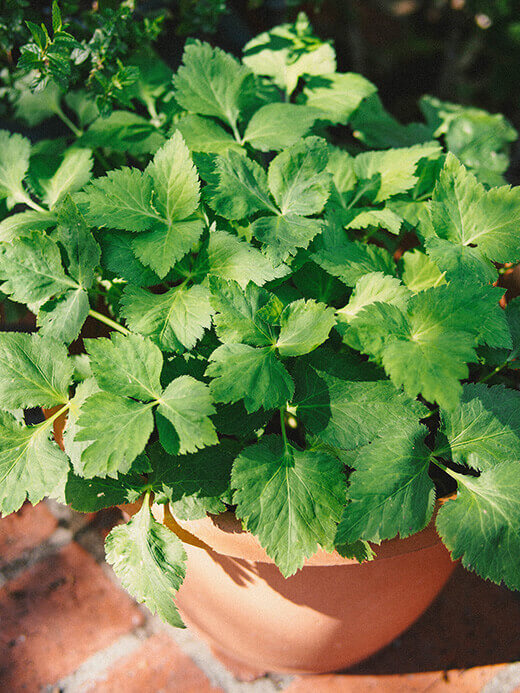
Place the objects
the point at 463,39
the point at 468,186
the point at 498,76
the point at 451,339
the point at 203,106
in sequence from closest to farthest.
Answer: the point at 451,339
the point at 468,186
the point at 203,106
the point at 498,76
the point at 463,39

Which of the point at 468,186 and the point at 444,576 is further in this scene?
the point at 444,576

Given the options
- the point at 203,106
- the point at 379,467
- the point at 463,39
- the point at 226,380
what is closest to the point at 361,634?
the point at 379,467

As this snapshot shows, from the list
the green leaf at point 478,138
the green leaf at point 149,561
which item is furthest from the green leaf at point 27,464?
the green leaf at point 478,138

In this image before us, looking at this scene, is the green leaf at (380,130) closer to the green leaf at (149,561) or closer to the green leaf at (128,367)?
the green leaf at (128,367)

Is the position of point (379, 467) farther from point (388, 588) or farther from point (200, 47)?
point (200, 47)

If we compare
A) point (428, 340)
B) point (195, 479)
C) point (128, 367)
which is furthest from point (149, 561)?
point (428, 340)

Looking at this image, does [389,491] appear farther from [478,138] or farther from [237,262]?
[478,138]
